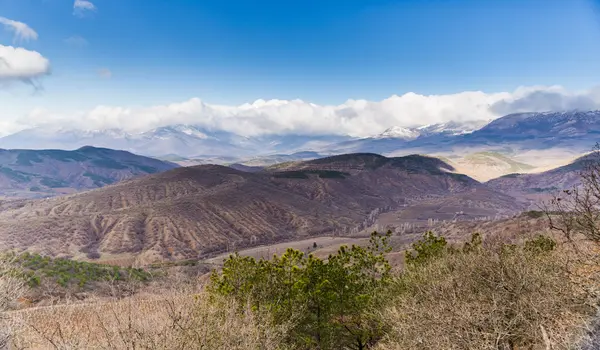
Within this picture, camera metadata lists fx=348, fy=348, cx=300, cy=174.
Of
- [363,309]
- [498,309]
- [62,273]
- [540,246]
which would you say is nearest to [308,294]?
[363,309]

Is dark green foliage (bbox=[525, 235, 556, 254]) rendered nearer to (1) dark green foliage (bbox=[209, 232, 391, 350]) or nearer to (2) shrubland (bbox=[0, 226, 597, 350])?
(2) shrubland (bbox=[0, 226, 597, 350])

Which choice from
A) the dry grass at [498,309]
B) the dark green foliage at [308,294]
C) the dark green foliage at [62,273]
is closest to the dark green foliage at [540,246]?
the dry grass at [498,309]

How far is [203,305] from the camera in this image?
19062mm

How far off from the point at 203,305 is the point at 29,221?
191 metres

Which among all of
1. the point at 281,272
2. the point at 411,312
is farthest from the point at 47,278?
the point at 411,312

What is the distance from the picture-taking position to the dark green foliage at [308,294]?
24.0 metres

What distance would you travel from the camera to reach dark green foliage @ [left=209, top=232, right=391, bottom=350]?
78.7 ft

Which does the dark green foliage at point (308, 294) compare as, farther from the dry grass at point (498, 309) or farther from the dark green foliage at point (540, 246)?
the dark green foliage at point (540, 246)

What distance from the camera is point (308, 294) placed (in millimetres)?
24859

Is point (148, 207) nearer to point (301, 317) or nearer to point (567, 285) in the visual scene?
point (301, 317)

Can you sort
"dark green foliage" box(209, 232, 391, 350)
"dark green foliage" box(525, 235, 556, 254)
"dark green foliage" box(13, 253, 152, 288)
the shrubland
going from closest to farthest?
the shrubland < "dark green foliage" box(209, 232, 391, 350) < "dark green foliage" box(525, 235, 556, 254) < "dark green foliage" box(13, 253, 152, 288)

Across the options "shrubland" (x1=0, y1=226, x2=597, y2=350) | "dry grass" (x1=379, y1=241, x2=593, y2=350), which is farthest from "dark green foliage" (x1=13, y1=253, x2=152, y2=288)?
"dry grass" (x1=379, y1=241, x2=593, y2=350)

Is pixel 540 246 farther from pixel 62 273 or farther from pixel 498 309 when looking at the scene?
pixel 62 273

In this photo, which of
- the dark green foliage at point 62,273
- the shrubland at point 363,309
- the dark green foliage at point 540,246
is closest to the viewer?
the shrubland at point 363,309
